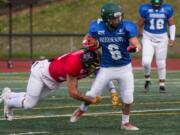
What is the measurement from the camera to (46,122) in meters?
10.2

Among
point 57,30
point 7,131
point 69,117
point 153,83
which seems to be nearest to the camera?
point 7,131

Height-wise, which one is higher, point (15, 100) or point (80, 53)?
point (80, 53)

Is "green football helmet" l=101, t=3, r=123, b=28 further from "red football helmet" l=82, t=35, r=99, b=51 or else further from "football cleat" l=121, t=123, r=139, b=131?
"football cleat" l=121, t=123, r=139, b=131

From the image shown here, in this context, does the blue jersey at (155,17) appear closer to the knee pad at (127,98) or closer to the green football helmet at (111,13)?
the knee pad at (127,98)

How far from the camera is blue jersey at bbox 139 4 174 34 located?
14344mm

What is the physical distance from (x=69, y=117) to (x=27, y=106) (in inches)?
38.0

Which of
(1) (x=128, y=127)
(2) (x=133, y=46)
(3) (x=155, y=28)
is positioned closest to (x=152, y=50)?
(3) (x=155, y=28)

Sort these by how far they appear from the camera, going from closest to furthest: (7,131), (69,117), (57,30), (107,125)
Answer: (7,131)
(107,125)
(69,117)
(57,30)

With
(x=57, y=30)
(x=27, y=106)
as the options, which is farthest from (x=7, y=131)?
(x=57, y=30)

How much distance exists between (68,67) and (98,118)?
5.13 ft

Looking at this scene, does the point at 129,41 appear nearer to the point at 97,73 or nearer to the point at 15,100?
the point at 97,73

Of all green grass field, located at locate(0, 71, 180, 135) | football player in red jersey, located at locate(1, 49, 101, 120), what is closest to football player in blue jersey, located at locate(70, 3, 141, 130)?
football player in red jersey, located at locate(1, 49, 101, 120)

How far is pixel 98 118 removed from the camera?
1061 cm

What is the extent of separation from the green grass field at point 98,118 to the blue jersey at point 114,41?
87 centimetres
